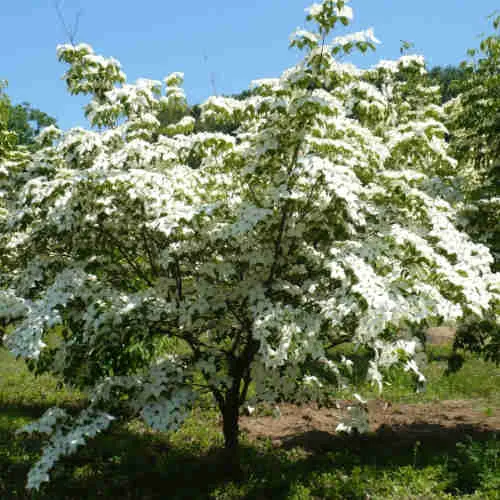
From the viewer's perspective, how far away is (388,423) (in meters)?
8.52

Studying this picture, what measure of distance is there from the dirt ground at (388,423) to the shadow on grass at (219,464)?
42 millimetres

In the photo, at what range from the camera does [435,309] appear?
4195 mm

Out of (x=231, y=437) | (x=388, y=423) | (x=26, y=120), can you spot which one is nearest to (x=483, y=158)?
(x=388, y=423)

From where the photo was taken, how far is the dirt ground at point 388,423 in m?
7.71

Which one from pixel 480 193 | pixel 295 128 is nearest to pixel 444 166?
pixel 480 193

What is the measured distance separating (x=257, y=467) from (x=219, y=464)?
50 cm

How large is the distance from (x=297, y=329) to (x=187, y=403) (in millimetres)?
1554

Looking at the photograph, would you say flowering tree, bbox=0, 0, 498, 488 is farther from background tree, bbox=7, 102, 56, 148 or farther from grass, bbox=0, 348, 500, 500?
background tree, bbox=7, 102, 56, 148

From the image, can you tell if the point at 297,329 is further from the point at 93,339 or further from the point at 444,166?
the point at 444,166

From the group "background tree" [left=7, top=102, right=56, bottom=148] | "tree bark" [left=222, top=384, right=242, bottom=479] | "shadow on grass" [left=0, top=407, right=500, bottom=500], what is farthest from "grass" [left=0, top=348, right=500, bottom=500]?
"background tree" [left=7, top=102, right=56, bottom=148]

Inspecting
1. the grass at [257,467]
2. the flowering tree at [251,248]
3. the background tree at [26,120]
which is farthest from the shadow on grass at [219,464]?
the background tree at [26,120]

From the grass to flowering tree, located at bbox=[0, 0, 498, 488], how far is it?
2.92 feet

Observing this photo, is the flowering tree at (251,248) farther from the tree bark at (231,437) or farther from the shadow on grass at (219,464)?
the shadow on grass at (219,464)

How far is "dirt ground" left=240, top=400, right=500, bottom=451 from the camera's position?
7.71 meters
